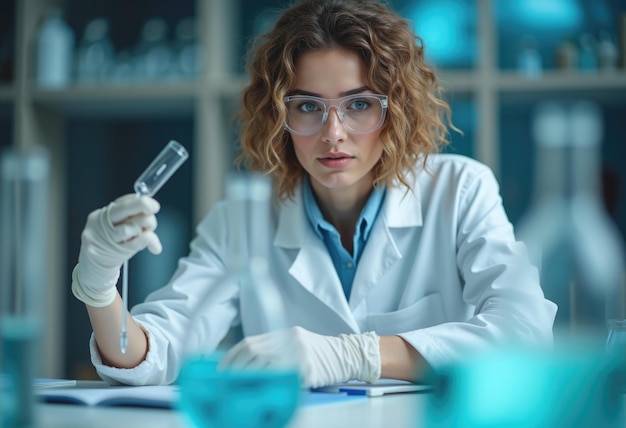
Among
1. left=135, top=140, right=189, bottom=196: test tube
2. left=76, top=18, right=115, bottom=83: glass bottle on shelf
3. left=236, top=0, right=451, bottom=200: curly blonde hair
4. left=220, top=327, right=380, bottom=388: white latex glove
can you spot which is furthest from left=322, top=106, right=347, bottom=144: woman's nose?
left=76, top=18, right=115, bottom=83: glass bottle on shelf

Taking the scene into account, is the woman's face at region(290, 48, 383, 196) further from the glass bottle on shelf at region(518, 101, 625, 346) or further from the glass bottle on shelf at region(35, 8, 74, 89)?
the glass bottle on shelf at region(35, 8, 74, 89)

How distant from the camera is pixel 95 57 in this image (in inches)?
129

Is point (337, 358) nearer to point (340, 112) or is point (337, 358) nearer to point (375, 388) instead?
point (375, 388)

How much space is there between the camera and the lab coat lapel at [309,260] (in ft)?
5.62

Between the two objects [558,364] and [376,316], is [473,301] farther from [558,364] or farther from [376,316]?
[558,364]

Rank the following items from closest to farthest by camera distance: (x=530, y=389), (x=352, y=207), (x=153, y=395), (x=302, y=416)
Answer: (x=530, y=389), (x=302, y=416), (x=153, y=395), (x=352, y=207)

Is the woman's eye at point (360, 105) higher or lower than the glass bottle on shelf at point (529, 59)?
lower

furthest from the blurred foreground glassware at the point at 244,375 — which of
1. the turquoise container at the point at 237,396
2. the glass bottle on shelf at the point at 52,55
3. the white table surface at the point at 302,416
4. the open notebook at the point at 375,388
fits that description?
the glass bottle on shelf at the point at 52,55

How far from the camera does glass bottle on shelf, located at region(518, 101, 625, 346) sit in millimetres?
649

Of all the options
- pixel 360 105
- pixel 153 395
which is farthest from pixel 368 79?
pixel 153 395

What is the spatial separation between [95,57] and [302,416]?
2634 millimetres

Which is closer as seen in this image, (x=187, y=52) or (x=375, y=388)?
(x=375, y=388)

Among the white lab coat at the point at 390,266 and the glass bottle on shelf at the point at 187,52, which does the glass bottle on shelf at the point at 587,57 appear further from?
the glass bottle on shelf at the point at 187,52

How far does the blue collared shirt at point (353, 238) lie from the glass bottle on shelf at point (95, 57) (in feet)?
5.64
